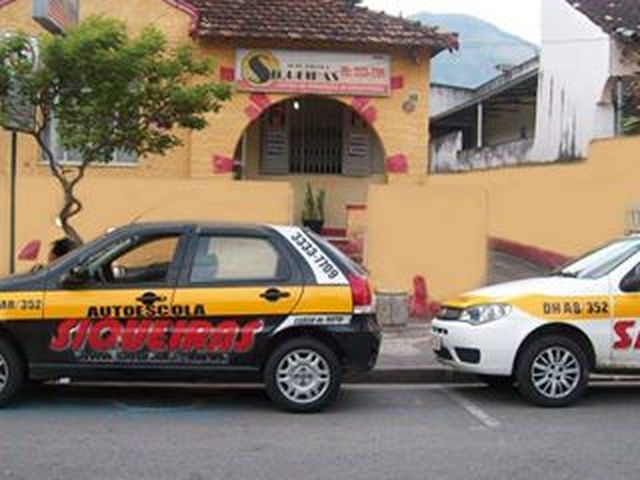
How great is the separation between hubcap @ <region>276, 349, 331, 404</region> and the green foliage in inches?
421

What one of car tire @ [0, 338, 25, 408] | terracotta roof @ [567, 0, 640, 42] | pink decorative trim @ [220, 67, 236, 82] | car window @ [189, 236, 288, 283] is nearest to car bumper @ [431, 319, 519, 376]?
car window @ [189, 236, 288, 283]

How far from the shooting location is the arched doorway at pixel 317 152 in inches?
770

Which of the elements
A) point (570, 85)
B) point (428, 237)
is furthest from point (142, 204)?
point (570, 85)

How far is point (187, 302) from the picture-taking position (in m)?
8.52

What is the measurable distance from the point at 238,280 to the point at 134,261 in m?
0.90

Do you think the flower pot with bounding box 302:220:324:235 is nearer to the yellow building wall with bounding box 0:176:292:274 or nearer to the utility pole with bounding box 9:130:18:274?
the yellow building wall with bounding box 0:176:292:274

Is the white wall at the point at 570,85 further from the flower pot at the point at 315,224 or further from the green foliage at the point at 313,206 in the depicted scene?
the flower pot at the point at 315,224

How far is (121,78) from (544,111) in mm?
16803

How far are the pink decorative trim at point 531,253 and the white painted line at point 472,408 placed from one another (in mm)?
8391

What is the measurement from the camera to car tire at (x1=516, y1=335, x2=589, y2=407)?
8891 mm

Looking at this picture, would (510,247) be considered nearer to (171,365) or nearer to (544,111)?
(544,111)

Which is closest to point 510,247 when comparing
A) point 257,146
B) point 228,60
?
point 257,146

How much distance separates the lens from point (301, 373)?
338 inches

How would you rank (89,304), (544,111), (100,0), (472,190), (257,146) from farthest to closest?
(544,111), (257,146), (100,0), (472,190), (89,304)
